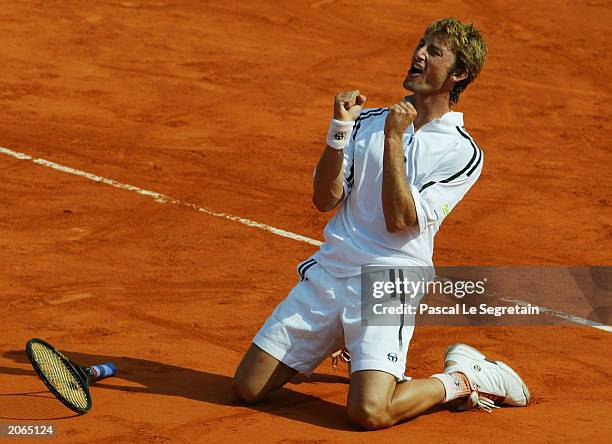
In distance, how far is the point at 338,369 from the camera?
26.7ft

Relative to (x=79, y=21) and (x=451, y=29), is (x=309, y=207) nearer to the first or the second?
(x=451, y=29)

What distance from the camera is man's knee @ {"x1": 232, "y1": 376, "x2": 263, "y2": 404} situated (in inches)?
285

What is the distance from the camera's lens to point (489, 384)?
733 cm

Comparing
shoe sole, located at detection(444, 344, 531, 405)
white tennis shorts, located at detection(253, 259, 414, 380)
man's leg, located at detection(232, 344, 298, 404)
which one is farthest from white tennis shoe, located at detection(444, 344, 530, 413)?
man's leg, located at detection(232, 344, 298, 404)

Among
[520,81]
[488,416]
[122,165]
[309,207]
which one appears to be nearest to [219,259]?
[309,207]

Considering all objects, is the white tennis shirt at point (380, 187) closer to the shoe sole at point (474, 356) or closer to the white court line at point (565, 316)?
the shoe sole at point (474, 356)

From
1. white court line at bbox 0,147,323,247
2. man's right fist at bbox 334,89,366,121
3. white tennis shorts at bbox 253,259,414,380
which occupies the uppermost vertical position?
man's right fist at bbox 334,89,366,121

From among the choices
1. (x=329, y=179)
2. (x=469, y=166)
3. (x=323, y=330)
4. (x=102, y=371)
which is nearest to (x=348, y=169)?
(x=329, y=179)

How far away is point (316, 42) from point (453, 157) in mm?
8589

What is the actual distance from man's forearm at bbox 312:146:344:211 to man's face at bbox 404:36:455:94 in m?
0.61

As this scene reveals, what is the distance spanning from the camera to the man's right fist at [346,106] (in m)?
7.08

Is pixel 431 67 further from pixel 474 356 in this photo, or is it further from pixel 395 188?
pixel 474 356

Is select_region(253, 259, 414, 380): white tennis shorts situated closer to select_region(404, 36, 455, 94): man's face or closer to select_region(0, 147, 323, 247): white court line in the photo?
select_region(404, 36, 455, 94): man's face

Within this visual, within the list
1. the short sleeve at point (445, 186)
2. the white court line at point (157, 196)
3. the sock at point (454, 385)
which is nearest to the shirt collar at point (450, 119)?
the short sleeve at point (445, 186)
